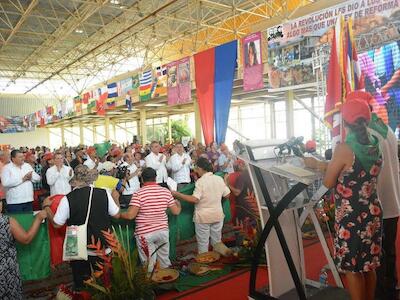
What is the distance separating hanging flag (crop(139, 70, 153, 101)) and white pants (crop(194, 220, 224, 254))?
8.74m

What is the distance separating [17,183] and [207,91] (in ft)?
13.4

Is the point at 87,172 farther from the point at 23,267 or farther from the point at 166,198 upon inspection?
the point at 23,267

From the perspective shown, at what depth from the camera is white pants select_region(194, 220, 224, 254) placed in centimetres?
398

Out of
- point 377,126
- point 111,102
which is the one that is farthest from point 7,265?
point 111,102

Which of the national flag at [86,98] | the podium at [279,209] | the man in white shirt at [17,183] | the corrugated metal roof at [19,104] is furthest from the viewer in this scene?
the corrugated metal roof at [19,104]

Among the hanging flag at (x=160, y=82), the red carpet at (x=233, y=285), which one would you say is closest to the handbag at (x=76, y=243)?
the red carpet at (x=233, y=285)

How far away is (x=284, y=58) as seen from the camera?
22.5 ft

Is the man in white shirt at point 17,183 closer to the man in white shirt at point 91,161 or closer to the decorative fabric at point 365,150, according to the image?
the man in white shirt at point 91,161

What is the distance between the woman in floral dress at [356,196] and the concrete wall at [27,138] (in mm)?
30015

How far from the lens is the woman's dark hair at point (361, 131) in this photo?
6.60ft

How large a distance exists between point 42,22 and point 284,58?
38.8 feet

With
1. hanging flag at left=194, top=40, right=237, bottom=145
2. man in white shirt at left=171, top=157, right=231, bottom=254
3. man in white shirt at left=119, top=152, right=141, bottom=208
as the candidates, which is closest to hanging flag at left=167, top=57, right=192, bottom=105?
hanging flag at left=194, top=40, right=237, bottom=145

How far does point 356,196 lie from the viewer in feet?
6.75

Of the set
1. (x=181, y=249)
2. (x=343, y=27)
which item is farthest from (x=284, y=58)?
(x=181, y=249)
